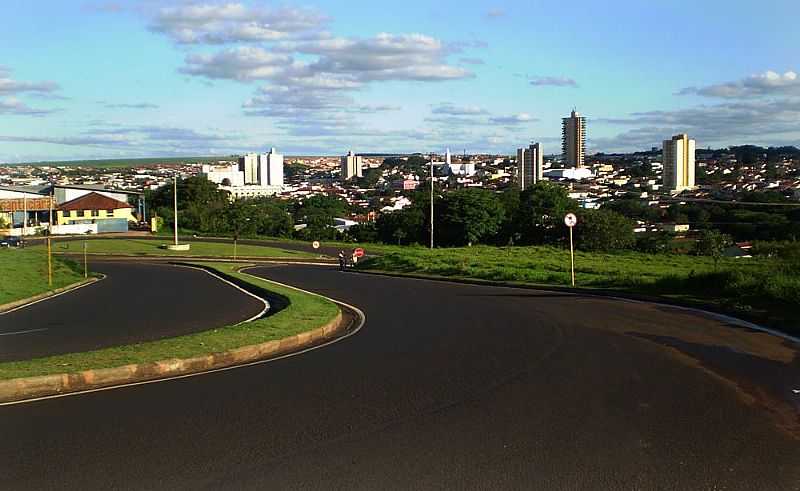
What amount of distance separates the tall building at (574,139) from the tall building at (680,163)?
155 feet

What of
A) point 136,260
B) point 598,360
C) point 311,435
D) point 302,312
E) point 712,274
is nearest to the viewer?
point 311,435

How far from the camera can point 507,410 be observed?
8.64 metres

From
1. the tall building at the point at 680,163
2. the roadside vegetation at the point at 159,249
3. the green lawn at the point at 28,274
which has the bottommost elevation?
the roadside vegetation at the point at 159,249

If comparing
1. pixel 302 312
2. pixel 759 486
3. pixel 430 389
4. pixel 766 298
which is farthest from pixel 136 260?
pixel 759 486

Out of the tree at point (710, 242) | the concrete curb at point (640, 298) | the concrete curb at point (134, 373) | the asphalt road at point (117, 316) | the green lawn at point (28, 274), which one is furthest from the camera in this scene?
the tree at point (710, 242)

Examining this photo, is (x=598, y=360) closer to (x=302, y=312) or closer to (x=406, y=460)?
(x=406, y=460)

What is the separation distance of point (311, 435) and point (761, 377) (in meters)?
6.11

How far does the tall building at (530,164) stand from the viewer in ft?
414

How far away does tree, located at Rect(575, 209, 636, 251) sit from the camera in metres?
60.3

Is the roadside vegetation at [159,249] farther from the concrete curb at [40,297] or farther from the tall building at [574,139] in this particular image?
the tall building at [574,139]

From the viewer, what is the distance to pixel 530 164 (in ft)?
427

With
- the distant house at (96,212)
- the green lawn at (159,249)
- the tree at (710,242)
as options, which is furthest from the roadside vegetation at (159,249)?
the tree at (710,242)

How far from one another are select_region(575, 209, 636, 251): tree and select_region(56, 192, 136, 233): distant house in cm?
5330

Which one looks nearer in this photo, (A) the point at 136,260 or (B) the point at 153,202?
(A) the point at 136,260
